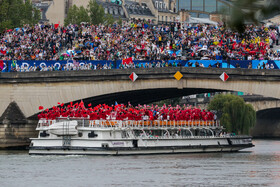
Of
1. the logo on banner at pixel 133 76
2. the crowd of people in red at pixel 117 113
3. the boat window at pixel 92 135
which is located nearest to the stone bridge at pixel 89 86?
the logo on banner at pixel 133 76

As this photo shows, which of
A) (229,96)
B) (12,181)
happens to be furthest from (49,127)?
(229,96)

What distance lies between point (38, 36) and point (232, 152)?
2359 cm

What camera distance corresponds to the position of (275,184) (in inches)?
1076

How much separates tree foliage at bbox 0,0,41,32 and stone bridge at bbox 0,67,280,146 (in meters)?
21.3

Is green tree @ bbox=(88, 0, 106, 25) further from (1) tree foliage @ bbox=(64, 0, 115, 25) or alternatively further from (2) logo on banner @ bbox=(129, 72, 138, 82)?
(2) logo on banner @ bbox=(129, 72, 138, 82)

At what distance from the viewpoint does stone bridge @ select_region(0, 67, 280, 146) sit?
5250cm

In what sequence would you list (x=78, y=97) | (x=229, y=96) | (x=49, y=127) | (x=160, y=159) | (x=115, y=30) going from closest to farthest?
(x=160, y=159)
(x=49, y=127)
(x=78, y=97)
(x=115, y=30)
(x=229, y=96)

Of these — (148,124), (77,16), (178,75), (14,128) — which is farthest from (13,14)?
(148,124)

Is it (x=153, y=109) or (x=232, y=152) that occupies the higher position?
(x=153, y=109)

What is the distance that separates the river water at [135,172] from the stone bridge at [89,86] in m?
10.4

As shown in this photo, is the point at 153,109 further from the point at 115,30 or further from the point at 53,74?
the point at 115,30

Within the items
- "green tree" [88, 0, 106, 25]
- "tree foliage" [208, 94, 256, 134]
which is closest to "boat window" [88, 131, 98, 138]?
"tree foliage" [208, 94, 256, 134]

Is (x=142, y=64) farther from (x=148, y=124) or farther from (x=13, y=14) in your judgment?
(x=13, y=14)

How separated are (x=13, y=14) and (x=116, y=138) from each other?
140 ft
